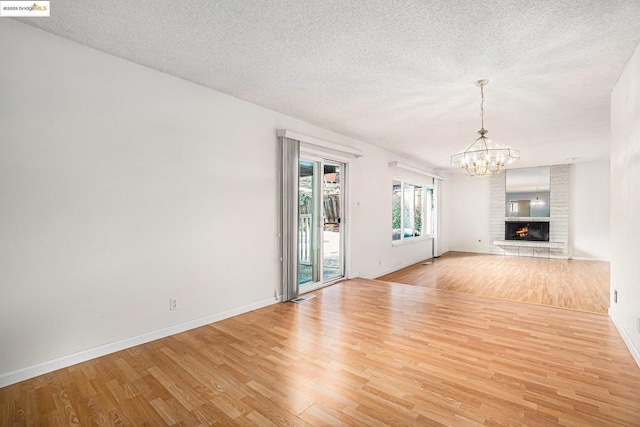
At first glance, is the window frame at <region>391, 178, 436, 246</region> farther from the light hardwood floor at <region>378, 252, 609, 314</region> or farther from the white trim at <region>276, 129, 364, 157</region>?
the white trim at <region>276, 129, 364, 157</region>

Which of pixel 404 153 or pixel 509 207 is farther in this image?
pixel 509 207

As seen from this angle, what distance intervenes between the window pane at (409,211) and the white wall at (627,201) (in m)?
4.47

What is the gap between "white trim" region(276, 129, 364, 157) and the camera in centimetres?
415

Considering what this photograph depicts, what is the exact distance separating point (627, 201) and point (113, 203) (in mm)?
4602

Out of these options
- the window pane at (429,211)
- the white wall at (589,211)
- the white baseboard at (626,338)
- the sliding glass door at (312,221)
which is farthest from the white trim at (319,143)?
the white wall at (589,211)

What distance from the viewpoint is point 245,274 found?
12.5 ft

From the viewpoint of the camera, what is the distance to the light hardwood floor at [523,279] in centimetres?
455

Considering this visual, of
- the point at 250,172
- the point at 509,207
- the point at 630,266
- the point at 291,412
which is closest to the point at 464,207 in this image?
the point at 509,207

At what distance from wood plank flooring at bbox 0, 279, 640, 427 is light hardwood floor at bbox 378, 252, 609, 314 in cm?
117

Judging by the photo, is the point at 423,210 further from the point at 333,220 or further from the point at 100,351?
the point at 100,351

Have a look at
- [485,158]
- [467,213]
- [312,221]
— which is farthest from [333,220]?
[467,213]

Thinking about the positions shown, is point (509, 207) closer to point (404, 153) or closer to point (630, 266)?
point (404, 153)

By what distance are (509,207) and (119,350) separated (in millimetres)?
9957

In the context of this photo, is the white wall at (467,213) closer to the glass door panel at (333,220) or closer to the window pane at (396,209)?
the window pane at (396,209)
